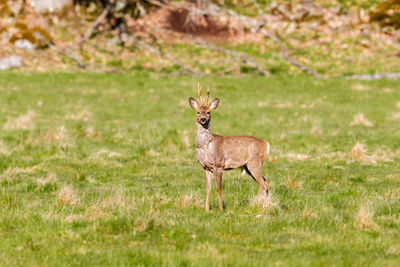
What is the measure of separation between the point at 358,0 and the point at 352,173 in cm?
4396

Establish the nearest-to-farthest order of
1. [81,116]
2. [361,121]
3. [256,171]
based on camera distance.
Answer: [256,171]
[361,121]
[81,116]

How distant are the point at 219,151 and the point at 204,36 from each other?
4145 centimetres

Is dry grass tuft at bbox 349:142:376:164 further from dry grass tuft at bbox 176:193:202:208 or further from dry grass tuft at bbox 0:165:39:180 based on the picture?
dry grass tuft at bbox 0:165:39:180

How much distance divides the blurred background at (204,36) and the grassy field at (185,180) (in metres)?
7.15

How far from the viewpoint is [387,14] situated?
5088cm

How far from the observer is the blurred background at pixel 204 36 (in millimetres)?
44031

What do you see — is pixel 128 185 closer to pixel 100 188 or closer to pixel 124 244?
pixel 100 188

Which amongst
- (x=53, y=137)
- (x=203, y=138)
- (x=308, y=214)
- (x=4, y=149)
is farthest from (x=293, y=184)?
(x=53, y=137)

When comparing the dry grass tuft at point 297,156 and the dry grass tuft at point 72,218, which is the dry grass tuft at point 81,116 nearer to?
the dry grass tuft at point 297,156

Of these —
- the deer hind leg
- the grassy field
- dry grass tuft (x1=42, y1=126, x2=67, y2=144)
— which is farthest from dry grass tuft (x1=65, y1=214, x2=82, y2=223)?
dry grass tuft (x1=42, y1=126, x2=67, y2=144)

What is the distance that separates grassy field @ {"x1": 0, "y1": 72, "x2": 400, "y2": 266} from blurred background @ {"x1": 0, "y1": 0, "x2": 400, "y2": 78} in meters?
7.15

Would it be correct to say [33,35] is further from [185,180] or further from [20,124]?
[185,180]

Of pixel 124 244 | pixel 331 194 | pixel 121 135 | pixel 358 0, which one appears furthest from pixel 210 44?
pixel 124 244

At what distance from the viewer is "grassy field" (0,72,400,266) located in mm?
7895
